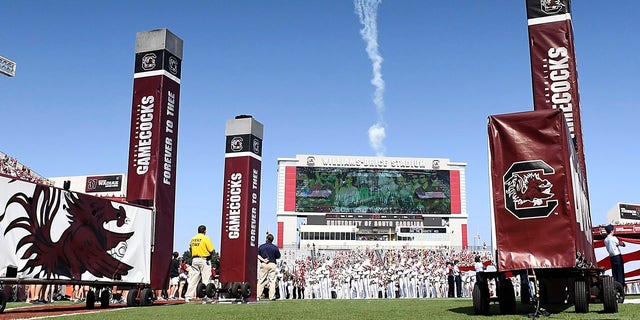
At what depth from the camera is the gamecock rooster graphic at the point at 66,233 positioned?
10.3m

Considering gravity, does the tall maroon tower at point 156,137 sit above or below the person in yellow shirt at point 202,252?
above

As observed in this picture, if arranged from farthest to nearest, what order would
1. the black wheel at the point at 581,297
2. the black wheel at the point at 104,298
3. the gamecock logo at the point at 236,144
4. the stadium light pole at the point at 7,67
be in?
the stadium light pole at the point at 7,67 → the gamecock logo at the point at 236,144 → the black wheel at the point at 104,298 → the black wheel at the point at 581,297

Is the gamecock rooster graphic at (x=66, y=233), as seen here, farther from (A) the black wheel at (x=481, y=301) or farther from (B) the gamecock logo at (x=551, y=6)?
(B) the gamecock logo at (x=551, y=6)

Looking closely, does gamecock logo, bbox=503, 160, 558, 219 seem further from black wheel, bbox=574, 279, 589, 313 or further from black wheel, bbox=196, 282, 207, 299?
black wheel, bbox=196, 282, 207, 299

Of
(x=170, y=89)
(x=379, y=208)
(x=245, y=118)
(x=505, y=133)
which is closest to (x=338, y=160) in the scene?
(x=379, y=208)

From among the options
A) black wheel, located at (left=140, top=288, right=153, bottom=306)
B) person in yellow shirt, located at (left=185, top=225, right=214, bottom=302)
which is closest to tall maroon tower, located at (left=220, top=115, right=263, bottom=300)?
person in yellow shirt, located at (left=185, top=225, right=214, bottom=302)

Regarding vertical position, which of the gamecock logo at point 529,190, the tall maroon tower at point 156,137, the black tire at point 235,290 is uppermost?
the tall maroon tower at point 156,137

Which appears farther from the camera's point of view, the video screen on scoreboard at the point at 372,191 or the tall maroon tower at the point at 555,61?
the video screen on scoreboard at the point at 372,191

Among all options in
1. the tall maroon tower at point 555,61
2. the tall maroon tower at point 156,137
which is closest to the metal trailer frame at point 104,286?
the tall maroon tower at point 156,137

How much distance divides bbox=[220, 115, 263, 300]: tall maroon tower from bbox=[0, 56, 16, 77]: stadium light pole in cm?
3219

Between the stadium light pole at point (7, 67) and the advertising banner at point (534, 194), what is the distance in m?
46.2

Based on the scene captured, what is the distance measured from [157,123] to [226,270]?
7.78 m

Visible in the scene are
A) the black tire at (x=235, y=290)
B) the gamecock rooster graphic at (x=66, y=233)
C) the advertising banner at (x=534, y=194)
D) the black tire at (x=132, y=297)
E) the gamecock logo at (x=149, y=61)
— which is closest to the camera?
the advertising banner at (x=534, y=194)

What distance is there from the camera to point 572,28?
12328 millimetres
